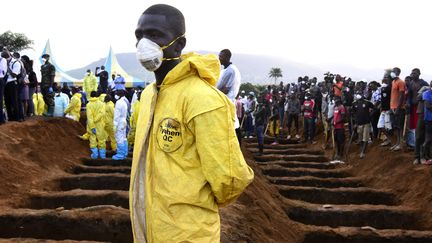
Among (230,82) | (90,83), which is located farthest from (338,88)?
(230,82)

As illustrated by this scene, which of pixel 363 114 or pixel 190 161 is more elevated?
pixel 190 161

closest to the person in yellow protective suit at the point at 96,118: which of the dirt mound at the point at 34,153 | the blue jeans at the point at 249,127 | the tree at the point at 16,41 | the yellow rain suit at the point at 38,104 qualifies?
the dirt mound at the point at 34,153

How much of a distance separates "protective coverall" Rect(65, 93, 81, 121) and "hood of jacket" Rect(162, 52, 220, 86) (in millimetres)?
14358

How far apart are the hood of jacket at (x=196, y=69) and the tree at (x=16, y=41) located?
2991 centimetres

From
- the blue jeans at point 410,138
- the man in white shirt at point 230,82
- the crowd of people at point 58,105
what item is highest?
the man in white shirt at point 230,82

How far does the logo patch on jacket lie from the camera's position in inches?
87.3

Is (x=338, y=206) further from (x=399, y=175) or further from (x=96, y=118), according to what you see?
(x=96, y=118)

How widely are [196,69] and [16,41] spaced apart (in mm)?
30562

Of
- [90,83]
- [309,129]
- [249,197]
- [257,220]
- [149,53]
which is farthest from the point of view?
[309,129]

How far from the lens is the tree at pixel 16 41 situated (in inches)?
1168

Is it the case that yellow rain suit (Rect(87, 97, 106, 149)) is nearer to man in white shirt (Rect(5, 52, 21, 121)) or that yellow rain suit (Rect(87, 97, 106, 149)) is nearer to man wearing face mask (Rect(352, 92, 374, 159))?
man in white shirt (Rect(5, 52, 21, 121))

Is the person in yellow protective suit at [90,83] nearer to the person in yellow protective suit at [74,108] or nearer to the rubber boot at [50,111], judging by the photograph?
the person in yellow protective suit at [74,108]

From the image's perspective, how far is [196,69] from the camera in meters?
2.31

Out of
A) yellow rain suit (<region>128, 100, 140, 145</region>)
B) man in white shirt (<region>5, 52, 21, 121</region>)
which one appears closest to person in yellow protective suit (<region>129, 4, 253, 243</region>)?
man in white shirt (<region>5, 52, 21, 121</region>)
